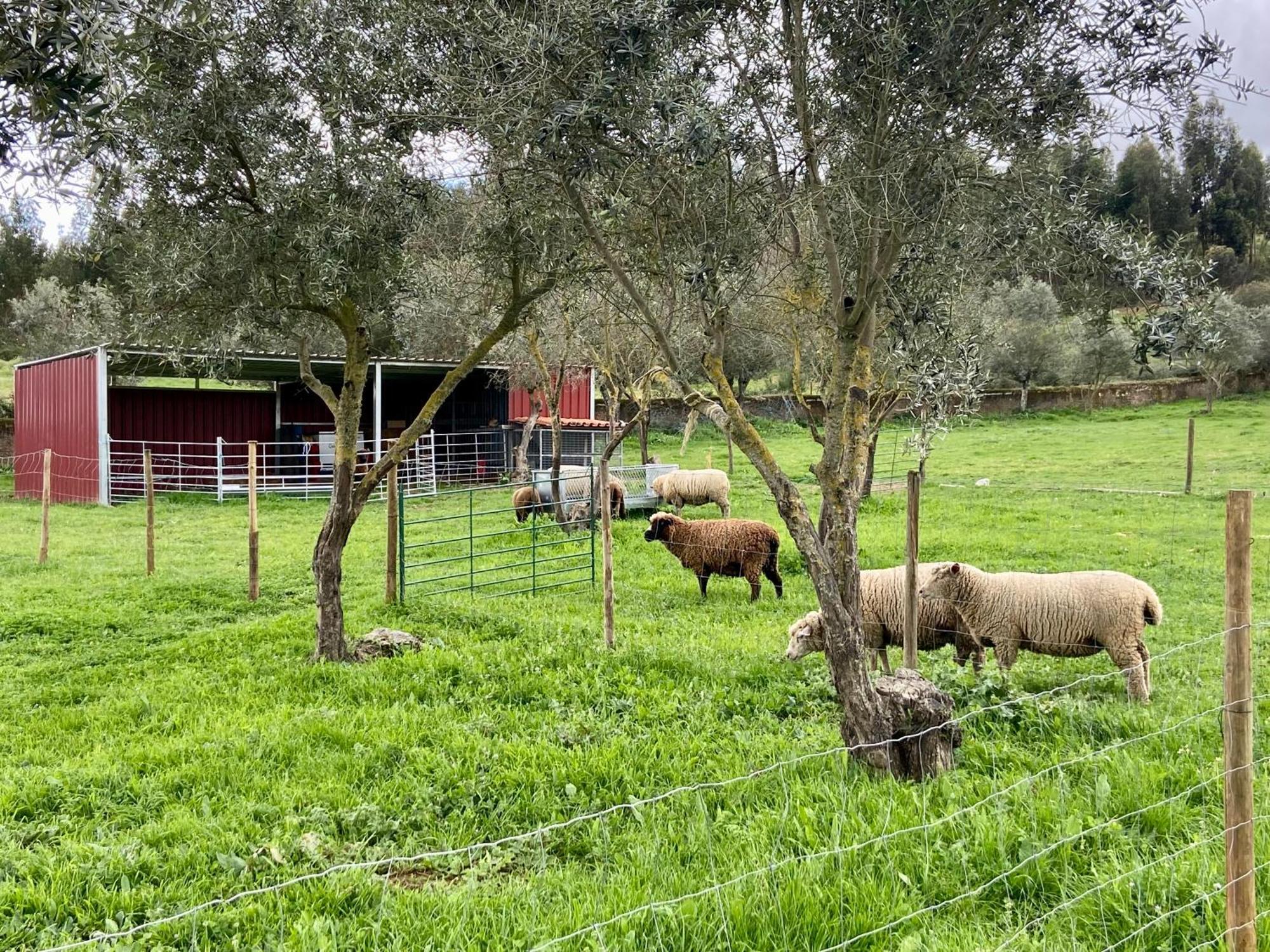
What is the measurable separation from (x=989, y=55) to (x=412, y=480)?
23.1 m

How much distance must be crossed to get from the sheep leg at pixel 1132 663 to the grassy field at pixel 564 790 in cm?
14

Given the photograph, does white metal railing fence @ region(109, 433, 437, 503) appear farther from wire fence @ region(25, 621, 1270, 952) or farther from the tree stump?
wire fence @ region(25, 621, 1270, 952)

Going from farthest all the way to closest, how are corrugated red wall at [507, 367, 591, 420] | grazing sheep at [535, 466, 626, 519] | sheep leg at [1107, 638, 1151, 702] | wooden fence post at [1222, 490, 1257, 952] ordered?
corrugated red wall at [507, 367, 591, 420], grazing sheep at [535, 466, 626, 519], sheep leg at [1107, 638, 1151, 702], wooden fence post at [1222, 490, 1257, 952]

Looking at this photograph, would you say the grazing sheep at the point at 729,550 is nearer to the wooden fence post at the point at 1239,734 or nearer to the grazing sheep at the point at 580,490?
the grazing sheep at the point at 580,490

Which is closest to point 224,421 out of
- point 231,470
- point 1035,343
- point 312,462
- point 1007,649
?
point 231,470

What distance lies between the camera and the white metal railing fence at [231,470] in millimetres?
23234

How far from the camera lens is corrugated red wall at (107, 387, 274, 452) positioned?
26953mm

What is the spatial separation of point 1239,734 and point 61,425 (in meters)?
27.3

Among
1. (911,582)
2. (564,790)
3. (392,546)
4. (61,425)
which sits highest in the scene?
(61,425)

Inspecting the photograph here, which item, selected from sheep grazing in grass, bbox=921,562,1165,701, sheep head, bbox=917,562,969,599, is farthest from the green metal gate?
sheep grazing in grass, bbox=921,562,1165,701

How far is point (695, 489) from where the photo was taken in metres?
18.5

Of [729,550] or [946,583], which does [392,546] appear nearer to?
[729,550]

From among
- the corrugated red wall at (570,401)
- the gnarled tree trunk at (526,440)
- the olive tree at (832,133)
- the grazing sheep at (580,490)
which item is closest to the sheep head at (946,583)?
the olive tree at (832,133)

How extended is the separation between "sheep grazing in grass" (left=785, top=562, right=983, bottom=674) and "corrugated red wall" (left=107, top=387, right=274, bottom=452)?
24490 mm
